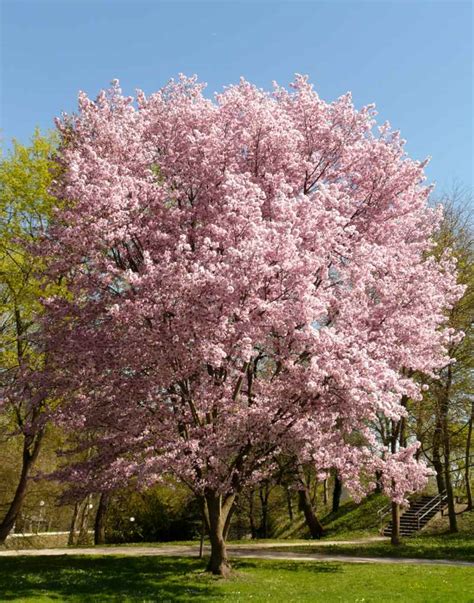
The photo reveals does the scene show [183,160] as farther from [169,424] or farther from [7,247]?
[7,247]

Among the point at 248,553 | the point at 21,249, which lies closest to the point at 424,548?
the point at 248,553

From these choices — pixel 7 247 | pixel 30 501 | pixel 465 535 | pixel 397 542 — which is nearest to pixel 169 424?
pixel 7 247

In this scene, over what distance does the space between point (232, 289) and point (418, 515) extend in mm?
28306

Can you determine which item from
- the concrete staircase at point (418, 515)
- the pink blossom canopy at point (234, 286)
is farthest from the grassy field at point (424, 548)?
the pink blossom canopy at point (234, 286)

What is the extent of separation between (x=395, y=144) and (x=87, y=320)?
41.8 feet

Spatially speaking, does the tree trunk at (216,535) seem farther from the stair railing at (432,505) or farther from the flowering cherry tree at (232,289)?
the stair railing at (432,505)

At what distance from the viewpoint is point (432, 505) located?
125 ft

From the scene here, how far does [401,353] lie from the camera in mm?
18344

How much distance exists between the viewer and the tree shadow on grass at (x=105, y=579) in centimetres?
1495

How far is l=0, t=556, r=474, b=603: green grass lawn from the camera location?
49.9ft

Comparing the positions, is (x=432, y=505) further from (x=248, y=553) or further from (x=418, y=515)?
(x=248, y=553)

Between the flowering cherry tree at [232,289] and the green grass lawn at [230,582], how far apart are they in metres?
2.20

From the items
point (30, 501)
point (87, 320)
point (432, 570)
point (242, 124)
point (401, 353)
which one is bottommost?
point (432, 570)

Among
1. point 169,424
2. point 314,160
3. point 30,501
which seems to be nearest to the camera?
point 169,424
